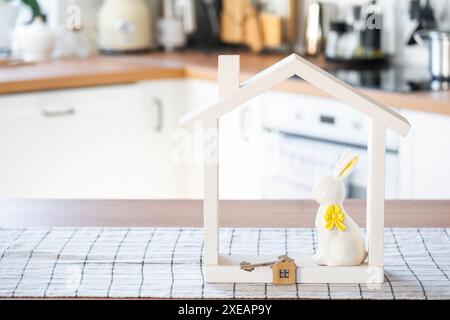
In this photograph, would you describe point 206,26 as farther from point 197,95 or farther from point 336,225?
point 336,225

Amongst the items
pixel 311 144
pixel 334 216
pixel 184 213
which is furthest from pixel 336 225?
pixel 311 144

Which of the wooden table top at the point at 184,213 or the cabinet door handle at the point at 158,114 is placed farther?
the cabinet door handle at the point at 158,114

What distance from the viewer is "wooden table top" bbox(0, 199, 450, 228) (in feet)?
4.93

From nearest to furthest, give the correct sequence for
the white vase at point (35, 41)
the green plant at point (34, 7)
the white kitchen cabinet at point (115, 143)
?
the white kitchen cabinet at point (115, 143), the green plant at point (34, 7), the white vase at point (35, 41)

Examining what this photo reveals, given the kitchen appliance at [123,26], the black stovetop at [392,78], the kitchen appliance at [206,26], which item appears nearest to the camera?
the black stovetop at [392,78]

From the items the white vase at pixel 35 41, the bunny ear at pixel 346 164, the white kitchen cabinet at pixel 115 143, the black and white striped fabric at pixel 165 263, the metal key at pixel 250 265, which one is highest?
the bunny ear at pixel 346 164

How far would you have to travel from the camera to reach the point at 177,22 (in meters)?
3.94

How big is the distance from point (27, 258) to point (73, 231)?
0.14 metres

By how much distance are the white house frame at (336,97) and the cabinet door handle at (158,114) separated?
2291mm

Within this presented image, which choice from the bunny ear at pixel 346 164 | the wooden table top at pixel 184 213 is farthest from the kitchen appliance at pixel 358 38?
the bunny ear at pixel 346 164

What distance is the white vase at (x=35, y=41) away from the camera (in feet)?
11.9

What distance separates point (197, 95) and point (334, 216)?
7.55 feet

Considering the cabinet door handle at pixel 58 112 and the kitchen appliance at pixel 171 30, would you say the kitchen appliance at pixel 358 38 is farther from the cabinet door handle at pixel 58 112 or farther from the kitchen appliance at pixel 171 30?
the cabinet door handle at pixel 58 112

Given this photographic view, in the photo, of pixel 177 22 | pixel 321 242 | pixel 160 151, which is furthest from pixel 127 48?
pixel 321 242
